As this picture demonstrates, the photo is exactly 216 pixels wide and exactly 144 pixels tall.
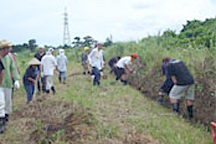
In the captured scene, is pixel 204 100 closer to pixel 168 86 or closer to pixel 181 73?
pixel 181 73

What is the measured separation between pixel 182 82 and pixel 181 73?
213 millimetres

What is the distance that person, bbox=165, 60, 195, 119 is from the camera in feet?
18.4

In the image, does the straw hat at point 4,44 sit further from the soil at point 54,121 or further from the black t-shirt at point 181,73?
the black t-shirt at point 181,73

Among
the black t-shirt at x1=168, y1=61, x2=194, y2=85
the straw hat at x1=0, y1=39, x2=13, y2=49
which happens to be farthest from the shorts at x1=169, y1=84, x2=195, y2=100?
the straw hat at x1=0, y1=39, x2=13, y2=49

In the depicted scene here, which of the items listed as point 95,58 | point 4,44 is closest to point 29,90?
point 4,44

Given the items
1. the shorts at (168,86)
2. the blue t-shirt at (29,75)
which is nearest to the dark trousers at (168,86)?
the shorts at (168,86)

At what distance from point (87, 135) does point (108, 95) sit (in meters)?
3.48

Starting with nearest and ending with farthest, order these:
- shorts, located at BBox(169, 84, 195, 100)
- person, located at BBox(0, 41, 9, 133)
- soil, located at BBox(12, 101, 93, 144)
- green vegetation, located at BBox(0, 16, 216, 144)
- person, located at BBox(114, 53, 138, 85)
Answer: soil, located at BBox(12, 101, 93, 144) → green vegetation, located at BBox(0, 16, 216, 144) → person, located at BBox(0, 41, 9, 133) → shorts, located at BBox(169, 84, 195, 100) → person, located at BBox(114, 53, 138, 85)

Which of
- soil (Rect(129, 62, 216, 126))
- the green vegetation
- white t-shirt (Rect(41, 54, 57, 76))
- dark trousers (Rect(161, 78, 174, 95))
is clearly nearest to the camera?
the green vegetation

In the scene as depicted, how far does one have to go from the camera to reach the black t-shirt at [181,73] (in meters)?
5.59

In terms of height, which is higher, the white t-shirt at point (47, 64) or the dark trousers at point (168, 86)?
the white t-shirt at point (47, 64)

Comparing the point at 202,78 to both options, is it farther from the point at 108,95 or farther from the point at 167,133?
the point at 108,95

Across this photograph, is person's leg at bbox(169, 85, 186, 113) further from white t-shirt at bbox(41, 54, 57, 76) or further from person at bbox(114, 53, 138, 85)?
white t-shirt at bbox(41, 54, 57, 76)

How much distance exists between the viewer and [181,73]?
562cm
